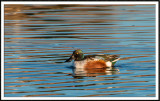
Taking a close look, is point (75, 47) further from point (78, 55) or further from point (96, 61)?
point (96, 61)

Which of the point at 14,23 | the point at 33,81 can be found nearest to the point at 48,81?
the point at 33,81

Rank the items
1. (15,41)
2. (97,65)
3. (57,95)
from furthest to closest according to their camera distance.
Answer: (15,41), (97,65), (57,95)

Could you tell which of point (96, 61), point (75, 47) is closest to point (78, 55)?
point (96, 61)

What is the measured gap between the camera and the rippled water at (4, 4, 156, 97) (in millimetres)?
10836

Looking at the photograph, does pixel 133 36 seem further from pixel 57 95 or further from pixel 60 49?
pixel 57 95

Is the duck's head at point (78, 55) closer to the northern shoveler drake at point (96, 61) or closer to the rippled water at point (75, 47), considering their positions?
the northern shoveler drake at point (96, 61)

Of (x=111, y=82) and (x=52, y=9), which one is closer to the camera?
(x=111, y=82)

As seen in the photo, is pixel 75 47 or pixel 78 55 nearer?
pixel 78 55

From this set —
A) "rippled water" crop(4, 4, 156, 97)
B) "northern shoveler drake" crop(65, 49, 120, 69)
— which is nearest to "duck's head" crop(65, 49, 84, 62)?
"northern shoveler drake" crop(65, 49, 120, 69)

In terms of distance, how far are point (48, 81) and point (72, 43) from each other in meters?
4.45

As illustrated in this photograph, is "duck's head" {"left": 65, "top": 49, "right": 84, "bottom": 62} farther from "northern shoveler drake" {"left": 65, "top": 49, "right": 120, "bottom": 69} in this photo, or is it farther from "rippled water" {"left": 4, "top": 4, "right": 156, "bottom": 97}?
"rippled water" {"left": 4, "top": 4, "right": 156, "bottom": 97}

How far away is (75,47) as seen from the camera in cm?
1542

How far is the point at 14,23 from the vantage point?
19234 mm

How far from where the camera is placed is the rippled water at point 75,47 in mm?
10836
